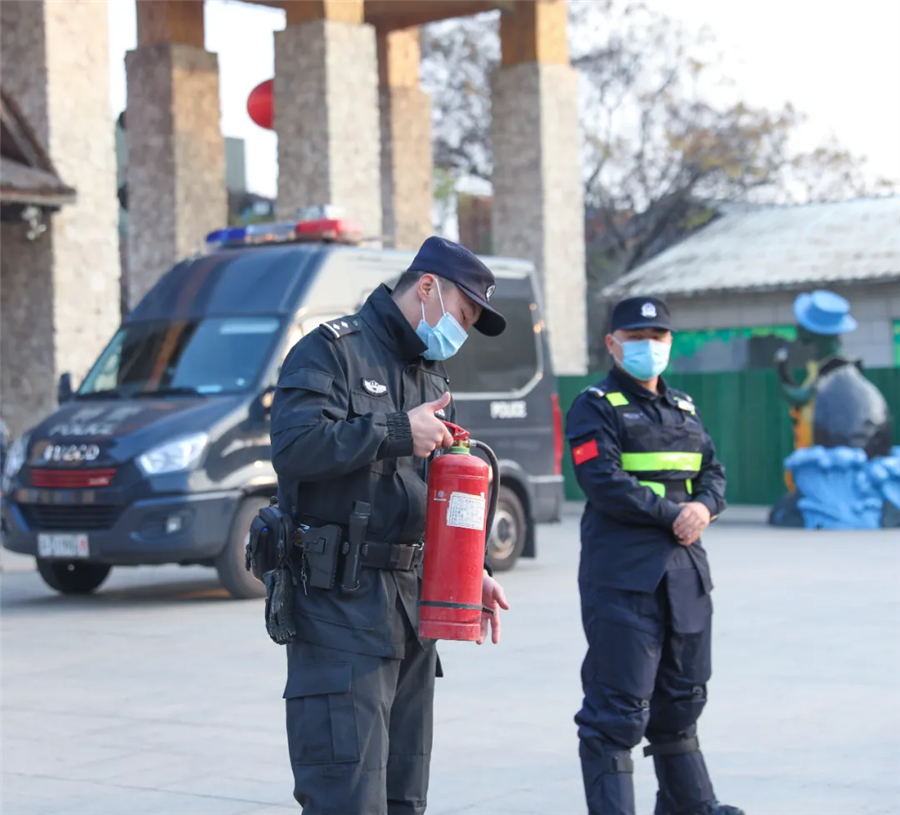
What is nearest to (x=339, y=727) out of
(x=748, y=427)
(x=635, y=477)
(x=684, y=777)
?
(x=684, y=777)

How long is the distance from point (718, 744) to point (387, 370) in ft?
10.8

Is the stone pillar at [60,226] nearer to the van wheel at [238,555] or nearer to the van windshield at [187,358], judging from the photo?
the van windshield at [187,358]

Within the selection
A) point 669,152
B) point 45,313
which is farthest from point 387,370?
point 669,152

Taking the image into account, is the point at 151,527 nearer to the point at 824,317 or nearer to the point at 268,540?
the point at 268,540

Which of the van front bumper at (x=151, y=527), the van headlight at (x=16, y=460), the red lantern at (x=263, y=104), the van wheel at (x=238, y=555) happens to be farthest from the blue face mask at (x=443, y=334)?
the red lantern at (x=263, y=104)

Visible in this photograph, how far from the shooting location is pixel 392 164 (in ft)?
89.8

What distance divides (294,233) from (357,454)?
950 centimetres

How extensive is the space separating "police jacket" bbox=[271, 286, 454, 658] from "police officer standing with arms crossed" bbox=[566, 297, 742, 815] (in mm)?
1332

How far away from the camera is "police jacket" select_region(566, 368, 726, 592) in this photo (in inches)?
222

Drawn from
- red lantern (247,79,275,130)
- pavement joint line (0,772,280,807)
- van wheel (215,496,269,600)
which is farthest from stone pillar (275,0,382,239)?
pavement joint line (0,772,280,807)

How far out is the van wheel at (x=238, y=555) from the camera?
38.7 ft

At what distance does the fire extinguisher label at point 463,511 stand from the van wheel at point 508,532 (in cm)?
911

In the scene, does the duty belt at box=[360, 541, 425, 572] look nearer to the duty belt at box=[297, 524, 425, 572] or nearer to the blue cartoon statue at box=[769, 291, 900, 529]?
the duty belt at box=[297, 524, 425, 572]

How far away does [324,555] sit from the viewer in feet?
13.8
